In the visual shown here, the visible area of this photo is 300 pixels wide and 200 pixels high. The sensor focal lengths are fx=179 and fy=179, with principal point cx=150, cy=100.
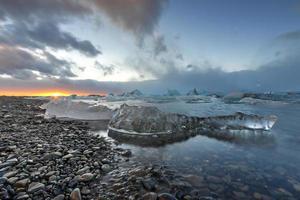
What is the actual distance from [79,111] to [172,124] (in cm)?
840

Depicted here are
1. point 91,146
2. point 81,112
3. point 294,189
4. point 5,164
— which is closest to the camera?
point 294,189

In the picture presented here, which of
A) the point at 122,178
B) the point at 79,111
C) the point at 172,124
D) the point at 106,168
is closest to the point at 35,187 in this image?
the point at 106,168

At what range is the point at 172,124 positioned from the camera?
9.15m

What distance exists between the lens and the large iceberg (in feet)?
28.2

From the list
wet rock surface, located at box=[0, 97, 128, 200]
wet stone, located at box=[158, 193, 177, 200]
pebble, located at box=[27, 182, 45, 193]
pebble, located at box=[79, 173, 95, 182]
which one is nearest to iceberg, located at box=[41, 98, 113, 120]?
wet rock surface, located at box=[0, 97, 128, 200]

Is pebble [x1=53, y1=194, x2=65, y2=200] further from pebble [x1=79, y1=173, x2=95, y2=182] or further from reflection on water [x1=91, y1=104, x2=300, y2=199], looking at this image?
reflection on water [x1=91, y1=104, x2=300, y2=199]

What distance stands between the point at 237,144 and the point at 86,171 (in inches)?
218

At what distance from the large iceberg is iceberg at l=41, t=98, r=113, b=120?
3945mm

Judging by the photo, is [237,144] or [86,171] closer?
[86,171]

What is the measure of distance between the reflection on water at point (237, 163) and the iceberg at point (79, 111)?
7473 millimetres

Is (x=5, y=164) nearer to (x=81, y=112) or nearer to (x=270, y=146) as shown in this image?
(x=270, y=146)

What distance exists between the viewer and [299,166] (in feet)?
15.9

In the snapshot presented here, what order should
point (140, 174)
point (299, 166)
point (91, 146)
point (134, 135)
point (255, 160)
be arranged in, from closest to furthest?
1. point (140, 174)
2. point (299, 166)
3. point (255, 160)
4. point (91, 146)
5. point (134, 135)

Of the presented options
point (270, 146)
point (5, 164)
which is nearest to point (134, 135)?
point (5, 164)
